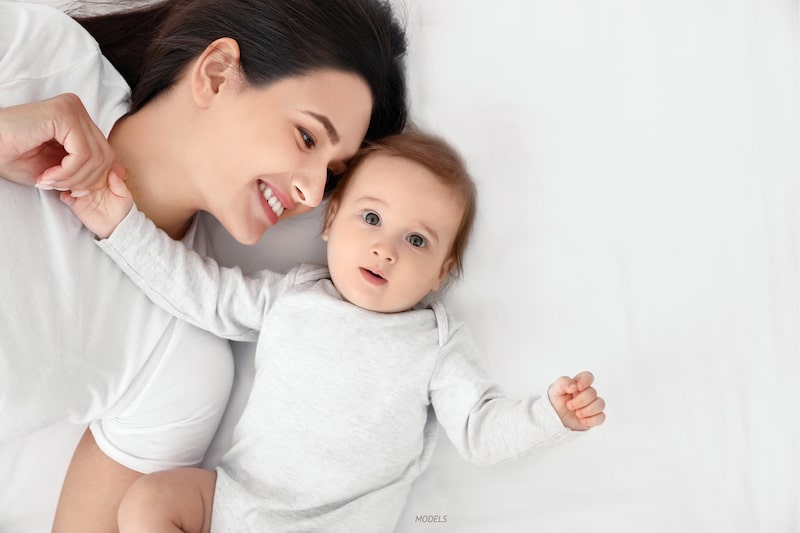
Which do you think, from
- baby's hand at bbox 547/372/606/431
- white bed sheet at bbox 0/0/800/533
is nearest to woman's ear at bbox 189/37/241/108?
white bed sheet at bbox 0/0/800/533

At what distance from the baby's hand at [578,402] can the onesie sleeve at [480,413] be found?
0.05 ft

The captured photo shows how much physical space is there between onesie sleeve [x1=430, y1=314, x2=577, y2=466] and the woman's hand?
74 cm

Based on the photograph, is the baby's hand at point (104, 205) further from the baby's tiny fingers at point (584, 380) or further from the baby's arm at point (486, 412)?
the baby's tiny fingers at point (584, 380)

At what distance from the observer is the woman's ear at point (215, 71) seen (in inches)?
56.4

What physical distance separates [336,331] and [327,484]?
0.29 meters

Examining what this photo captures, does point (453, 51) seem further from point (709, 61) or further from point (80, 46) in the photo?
point (80, 46)

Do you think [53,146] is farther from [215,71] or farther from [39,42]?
[215,71]

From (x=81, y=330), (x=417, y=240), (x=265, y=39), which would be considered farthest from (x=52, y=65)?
(x=417, y=240)

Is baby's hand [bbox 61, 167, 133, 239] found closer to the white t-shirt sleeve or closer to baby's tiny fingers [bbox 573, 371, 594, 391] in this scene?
the white t-shirt sleeve

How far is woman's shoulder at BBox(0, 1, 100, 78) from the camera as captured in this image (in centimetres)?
137

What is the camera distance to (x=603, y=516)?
1500 mm

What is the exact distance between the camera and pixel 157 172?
1.49 meters

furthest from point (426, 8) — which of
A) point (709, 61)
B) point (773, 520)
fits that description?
point (773, 520)

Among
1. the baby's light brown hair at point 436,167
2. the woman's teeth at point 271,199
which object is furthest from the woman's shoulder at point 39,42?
the baby's light brown hair at point 436,167
